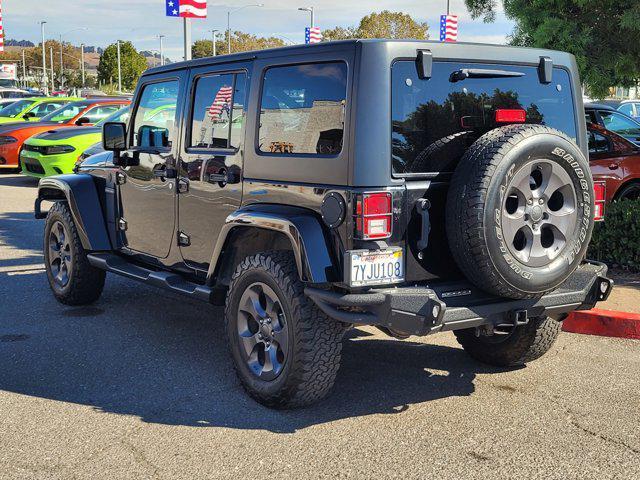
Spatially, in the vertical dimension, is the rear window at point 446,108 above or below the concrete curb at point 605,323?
above

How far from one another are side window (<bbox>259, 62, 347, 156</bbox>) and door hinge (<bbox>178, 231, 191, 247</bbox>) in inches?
41.6

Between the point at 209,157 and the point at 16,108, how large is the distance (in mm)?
18123

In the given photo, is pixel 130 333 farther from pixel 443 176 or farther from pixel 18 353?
pixel 443 176

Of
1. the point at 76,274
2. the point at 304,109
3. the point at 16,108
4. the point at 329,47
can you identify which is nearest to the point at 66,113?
the point at 16,108

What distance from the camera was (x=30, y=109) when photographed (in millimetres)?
20594

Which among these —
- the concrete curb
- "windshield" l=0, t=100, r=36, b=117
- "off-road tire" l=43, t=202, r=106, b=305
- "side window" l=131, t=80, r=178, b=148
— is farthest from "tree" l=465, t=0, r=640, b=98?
"windshield" l=0, t=100, r=36, b=117

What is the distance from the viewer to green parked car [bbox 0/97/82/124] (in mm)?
19888

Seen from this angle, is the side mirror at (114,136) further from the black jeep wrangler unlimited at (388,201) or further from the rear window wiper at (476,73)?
the rear window wiper at (476,73)

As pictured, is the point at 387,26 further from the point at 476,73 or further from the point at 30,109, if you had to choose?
the point at 476,73

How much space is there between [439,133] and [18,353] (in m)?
3.26

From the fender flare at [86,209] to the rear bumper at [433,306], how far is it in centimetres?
284

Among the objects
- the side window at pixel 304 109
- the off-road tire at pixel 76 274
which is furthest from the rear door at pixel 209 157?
the off-road tire at pixel 76 274

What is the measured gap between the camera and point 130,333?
606 cm

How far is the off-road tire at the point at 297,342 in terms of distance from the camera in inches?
165
